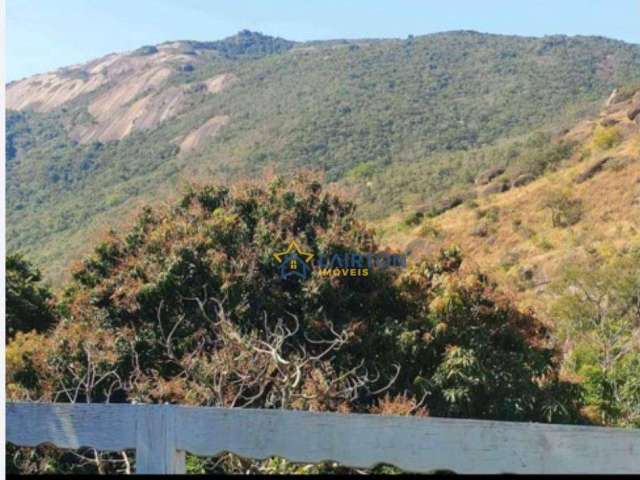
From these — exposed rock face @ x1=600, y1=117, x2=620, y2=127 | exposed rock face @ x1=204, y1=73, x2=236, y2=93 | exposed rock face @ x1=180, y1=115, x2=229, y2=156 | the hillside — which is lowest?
the hillside

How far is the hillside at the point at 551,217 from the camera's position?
21562mm

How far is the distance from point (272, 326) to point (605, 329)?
299 inches

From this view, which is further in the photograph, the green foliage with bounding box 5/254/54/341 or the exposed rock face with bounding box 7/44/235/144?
the exposed rock face with bounding box 7/44/235/144

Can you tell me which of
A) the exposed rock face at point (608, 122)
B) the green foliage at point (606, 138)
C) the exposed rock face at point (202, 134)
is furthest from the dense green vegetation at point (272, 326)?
the exposed rock face at point (202, 134)

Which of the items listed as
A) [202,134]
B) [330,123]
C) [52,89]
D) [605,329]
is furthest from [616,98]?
[52,89]

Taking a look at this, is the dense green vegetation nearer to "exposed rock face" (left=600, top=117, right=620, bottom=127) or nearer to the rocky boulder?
the rocky boulder

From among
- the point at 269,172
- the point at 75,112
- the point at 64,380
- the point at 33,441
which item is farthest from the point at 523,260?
the point at 75,112

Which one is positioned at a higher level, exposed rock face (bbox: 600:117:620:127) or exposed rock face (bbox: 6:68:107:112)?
exposed rock face (bbox: 6:68:107:112)

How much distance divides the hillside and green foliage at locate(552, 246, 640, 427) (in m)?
1.38

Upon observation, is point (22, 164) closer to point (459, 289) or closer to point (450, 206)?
point (450, 206)

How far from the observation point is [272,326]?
605cm

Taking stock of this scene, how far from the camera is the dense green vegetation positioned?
17.9 ft

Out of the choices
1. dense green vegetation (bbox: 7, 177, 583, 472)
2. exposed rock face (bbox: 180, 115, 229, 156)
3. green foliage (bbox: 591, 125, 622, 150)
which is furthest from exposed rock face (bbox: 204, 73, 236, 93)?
dense green vegetation (bbox: 7, 177, 583, 472)

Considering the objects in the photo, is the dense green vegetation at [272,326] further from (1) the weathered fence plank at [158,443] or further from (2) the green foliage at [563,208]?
(2) the green foliage at [563,208]
